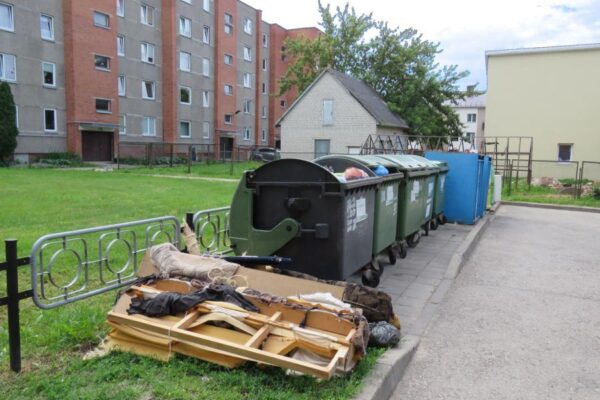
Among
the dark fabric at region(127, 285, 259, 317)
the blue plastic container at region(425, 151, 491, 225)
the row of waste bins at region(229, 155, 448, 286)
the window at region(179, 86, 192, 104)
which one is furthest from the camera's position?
the window at region(179, 86, 192, 104)

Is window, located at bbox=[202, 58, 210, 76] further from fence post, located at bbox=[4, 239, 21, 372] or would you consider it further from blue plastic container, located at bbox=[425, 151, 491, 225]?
fence post, located at bbox=[4, 239, 21, 372]

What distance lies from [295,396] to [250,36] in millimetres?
48888

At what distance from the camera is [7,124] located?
26.0m

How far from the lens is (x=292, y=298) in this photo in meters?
4.02

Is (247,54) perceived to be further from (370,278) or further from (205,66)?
(370,278)

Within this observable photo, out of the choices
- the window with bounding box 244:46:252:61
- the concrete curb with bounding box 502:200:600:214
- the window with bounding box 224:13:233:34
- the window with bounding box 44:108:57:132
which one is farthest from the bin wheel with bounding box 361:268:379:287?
the window with bounding box 244:46:252:61

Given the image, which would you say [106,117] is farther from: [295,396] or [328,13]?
[295,396]

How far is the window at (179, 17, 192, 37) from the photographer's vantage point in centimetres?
3920

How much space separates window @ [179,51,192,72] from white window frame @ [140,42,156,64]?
259 cm

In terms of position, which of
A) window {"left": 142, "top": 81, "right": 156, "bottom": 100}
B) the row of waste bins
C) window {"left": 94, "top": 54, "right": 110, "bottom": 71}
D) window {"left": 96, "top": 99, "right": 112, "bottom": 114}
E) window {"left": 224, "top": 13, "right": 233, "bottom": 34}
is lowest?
the row of waste bins

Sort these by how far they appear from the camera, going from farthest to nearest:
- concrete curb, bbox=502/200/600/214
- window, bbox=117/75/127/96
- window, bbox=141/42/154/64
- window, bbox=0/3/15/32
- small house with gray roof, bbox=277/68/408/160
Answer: window, bbox=141/42/154/64 → window, bbox=117/75/127/96 → small house with gray roof, bbox=277/68/408/160 → window, bbox=0/3/15/32 → concrete curb, bbox=502/200/600/214

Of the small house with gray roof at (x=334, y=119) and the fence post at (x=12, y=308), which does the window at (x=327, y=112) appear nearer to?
the small house with gray roof at (x=334, y=119)

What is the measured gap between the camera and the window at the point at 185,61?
1553 inches

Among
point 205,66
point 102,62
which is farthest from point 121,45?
point 205,66
